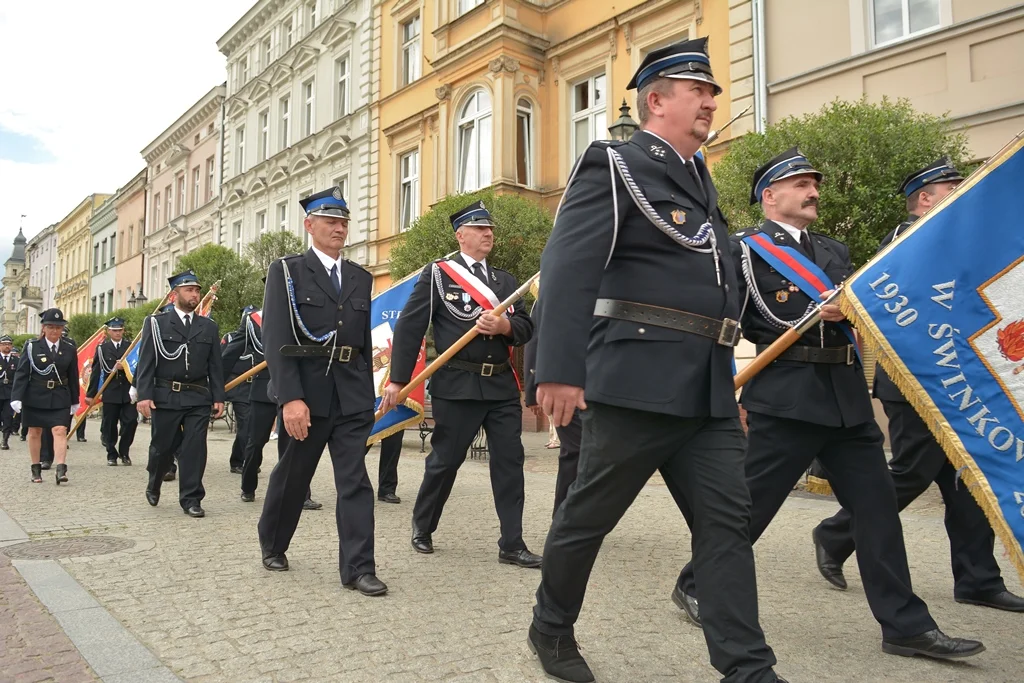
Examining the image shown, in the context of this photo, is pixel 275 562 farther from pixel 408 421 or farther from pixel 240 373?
pixel 240 373

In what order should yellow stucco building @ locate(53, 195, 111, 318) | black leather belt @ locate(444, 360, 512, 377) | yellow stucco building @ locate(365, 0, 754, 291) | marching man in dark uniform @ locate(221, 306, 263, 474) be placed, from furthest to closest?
yellow stucco building @ locate(53, 195, 111, 318) → yellow stucco building @ locate(365, 0, 754, 291) → marching man in dark uniform @ locate(221, 306, 263, 474) → black leather belt @ locate(444, 360, 512, 377)

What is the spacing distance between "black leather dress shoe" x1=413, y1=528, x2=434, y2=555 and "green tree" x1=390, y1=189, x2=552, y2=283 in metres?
9.55

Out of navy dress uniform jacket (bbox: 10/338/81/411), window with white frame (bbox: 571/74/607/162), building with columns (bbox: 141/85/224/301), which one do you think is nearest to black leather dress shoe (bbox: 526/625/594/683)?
navy dress uniform jacket (bbox: 10/338/81/411)

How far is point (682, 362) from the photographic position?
9.35 feet

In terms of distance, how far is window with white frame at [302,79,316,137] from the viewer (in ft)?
91.8

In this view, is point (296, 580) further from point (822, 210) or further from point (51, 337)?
point (51, 337)

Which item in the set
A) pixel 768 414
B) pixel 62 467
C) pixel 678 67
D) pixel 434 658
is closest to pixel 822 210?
pixel 768 414

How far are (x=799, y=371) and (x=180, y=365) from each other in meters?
5.61

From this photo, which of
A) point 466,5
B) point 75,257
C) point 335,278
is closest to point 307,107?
point 466,5

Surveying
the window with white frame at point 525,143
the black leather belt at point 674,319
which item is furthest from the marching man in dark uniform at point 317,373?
the window with white frame at point 525,143

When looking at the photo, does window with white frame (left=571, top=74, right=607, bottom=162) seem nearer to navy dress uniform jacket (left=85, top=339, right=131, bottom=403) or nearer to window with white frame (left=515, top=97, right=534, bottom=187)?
window with white frame (left=515, top=97, right=534, bottom=187)

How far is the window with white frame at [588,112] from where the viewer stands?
1764 centimetres

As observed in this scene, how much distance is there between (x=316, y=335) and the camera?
4918mm

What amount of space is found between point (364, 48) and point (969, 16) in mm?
17413
